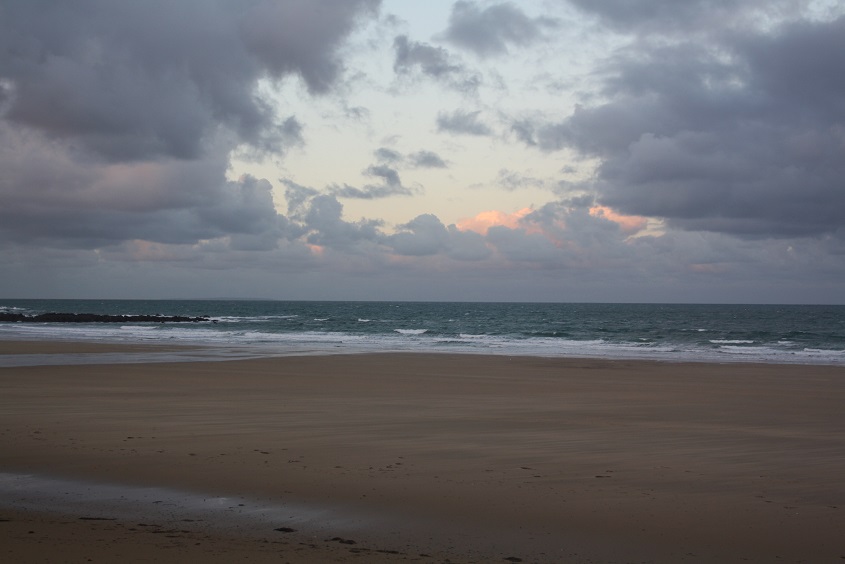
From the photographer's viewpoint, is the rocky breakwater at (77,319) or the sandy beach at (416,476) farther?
the rocky breakwater at (77,319)

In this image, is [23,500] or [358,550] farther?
[23,500]

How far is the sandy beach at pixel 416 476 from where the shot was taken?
5.94 meters

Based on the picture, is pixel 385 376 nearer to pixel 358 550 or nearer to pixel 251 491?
pixel 251 491

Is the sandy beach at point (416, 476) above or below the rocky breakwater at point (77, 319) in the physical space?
below

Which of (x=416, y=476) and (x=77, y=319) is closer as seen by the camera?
(x=416, y=476)

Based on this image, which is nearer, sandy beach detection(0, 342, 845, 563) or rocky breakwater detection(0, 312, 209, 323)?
sandy beach detection(0, 342, 845, 563)

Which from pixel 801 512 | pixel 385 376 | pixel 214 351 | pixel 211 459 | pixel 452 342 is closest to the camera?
pixel 801 512

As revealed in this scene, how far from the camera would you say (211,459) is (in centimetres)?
898

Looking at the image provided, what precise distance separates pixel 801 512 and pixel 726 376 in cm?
1728

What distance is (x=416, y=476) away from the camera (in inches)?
324

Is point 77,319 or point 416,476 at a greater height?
point 77,319

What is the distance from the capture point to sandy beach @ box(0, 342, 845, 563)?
5.94m

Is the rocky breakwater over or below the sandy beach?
over

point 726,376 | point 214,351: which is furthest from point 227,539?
point 214,351
